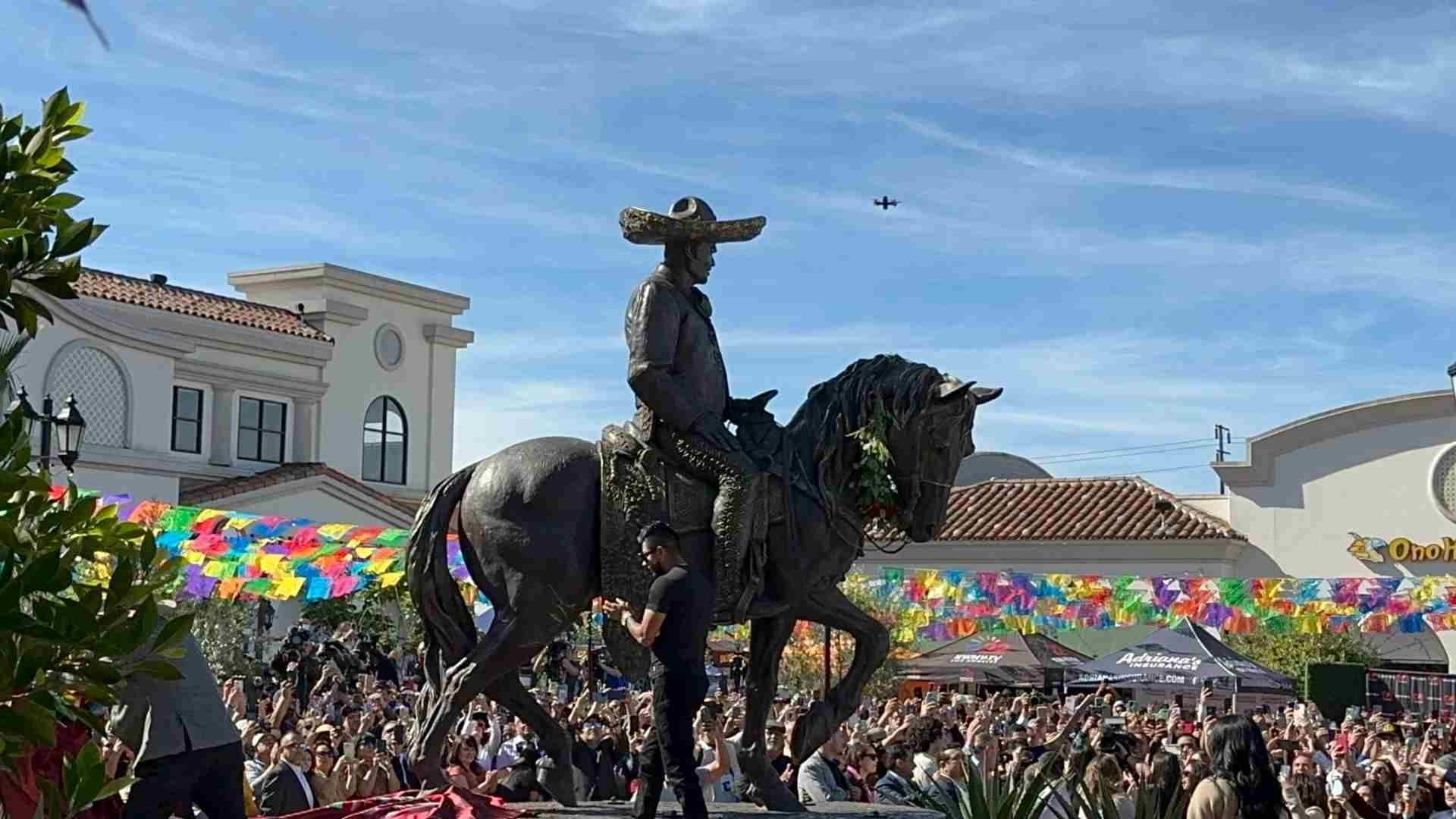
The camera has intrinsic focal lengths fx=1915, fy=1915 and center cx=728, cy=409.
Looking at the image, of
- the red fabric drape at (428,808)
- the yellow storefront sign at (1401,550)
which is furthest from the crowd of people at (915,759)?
the yellow storefront sign at (1401,550)

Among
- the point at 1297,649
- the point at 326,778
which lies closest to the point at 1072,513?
the point at 1297,649

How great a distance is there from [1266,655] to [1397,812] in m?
24.2

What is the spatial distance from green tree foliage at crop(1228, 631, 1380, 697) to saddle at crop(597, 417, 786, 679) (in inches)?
1120

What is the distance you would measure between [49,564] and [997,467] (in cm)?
5013

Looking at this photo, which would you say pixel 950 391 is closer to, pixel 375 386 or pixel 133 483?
pixel 133 483

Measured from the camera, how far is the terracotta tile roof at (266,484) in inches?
1673

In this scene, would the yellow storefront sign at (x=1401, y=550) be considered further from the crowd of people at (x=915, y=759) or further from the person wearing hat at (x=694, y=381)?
the person wearing hat at (x=694, y=381)

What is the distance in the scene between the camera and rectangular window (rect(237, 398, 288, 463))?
1796 inches

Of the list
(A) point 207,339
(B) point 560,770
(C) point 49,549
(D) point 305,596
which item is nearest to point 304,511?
(A) point 207,339

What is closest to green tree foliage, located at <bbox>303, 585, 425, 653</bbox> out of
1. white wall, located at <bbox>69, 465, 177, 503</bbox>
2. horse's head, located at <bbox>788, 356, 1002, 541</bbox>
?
white wall, located at <bbox>69, 465, 177, 503</bbox>

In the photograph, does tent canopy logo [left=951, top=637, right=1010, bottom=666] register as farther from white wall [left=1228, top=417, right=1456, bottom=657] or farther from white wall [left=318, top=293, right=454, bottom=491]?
white wall [left=318, top=293, right=454, bottom=491]

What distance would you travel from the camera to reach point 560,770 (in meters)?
8.63

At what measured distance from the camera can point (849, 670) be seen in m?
8.62

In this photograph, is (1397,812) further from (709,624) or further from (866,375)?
(709,624)
